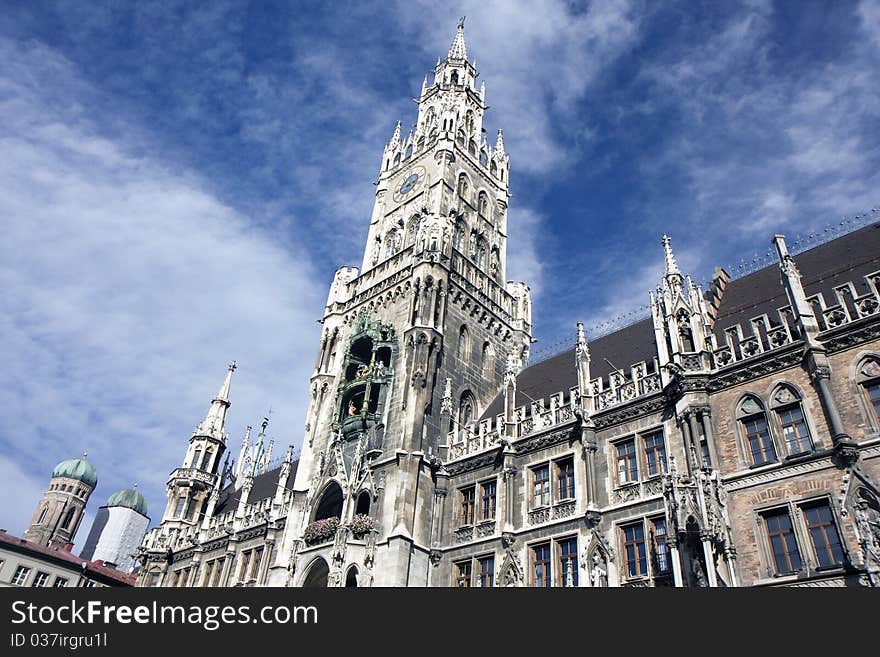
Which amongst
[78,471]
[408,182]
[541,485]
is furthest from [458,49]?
[78,471]

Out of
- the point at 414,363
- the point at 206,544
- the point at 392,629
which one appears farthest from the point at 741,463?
the point at 206,544

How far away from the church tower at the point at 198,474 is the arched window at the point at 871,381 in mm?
40902

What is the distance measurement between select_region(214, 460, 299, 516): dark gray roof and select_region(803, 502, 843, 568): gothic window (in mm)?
31704

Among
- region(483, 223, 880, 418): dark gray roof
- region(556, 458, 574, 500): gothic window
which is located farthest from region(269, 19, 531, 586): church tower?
region(556, 458, 574, 500): gothic window

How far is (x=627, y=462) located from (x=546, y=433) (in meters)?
3.85

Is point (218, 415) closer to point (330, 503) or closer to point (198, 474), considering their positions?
point (198, 474)

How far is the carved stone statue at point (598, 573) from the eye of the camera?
22.7m

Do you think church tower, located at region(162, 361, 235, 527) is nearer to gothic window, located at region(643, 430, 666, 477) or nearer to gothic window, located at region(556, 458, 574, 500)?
gothic window, located at region(556, 458, 574, 500)

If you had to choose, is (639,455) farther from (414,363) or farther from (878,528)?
(414,363)

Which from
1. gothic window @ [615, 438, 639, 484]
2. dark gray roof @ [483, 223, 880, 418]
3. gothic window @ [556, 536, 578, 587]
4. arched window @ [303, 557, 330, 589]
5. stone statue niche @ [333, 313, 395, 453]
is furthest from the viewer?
stone statue niche @ [333, 313, 395, 453]

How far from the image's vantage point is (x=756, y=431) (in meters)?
21.7

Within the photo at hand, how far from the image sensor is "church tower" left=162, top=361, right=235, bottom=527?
47438 mm

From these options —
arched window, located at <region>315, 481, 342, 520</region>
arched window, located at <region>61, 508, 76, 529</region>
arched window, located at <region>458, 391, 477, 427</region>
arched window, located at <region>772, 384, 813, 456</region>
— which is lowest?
arched window, located at <region>772, 384, 813, 456</region>

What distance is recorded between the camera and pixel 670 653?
45.0 feet
